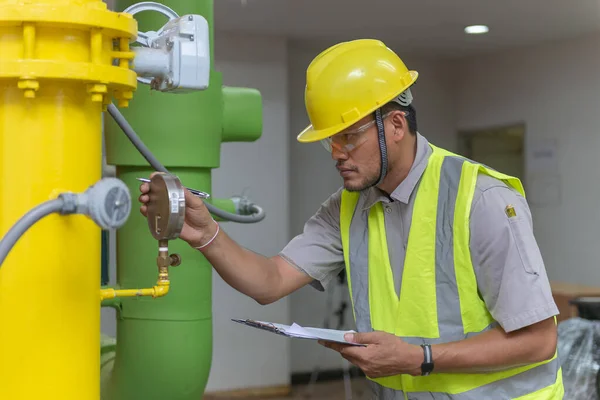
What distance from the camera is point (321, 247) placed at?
5.54 feet

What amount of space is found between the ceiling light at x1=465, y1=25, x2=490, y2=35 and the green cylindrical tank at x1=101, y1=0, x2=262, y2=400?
10.6ft

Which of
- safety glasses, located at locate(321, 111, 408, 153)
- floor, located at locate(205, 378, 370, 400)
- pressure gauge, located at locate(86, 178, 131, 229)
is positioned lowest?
floor, located at locate(205, 378, 370, 400)

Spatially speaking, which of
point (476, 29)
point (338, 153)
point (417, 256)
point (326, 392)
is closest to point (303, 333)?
point (417, 256)

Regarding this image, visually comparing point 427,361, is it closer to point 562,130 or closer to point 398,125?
point 398,125

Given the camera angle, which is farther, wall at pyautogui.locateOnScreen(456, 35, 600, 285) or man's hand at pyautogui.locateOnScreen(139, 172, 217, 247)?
wall at pyautogui.locateOnScreen(456, 35, 600, 285)

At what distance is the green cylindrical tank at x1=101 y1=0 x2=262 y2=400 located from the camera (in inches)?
64.7

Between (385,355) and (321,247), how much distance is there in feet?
1.20

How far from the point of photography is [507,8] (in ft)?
13.8

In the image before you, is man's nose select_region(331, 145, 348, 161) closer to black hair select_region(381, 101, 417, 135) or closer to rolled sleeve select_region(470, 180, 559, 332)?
black hair select_region(381, 101, 417, 135)

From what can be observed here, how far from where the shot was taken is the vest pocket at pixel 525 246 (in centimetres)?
137

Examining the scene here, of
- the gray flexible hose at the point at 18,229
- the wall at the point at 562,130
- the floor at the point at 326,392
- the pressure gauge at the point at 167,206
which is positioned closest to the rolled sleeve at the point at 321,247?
the pressure gauge at the point at 167,206

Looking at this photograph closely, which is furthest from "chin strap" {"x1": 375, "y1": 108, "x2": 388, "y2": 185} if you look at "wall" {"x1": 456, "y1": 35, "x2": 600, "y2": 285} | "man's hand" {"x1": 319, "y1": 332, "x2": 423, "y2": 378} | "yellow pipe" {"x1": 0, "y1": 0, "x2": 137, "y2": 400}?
"wall" {"x1": 456, "y1": 35, "x2": 600, "y2": 285}

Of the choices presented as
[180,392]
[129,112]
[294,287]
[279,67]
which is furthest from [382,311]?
[279,67]

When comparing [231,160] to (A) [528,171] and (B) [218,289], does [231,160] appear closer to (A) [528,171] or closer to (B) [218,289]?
(B) [218,289]
